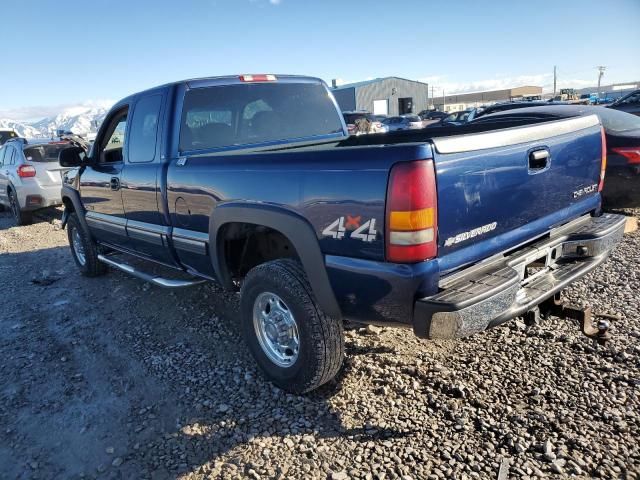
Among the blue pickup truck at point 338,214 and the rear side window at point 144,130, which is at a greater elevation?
the rear side window at point 144,130

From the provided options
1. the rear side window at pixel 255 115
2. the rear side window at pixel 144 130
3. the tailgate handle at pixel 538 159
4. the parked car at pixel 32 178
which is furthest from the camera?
the parked car at pixel 32 178

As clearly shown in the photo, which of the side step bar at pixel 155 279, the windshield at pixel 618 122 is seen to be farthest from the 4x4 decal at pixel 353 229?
the windshield at pixel 618 122

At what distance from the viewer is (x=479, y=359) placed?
313 cm

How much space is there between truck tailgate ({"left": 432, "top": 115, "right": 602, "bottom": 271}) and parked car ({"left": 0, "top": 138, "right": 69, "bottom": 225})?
8.75 metres

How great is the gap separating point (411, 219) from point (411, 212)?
1.2 inches

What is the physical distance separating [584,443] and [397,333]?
151 centimetres

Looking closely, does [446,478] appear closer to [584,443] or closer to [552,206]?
[584,443]

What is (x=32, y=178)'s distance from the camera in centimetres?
908

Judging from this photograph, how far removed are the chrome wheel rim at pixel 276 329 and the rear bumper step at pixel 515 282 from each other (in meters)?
0.93

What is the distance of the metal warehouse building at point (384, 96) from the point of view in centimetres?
4622

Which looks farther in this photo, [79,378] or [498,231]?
[79,378]

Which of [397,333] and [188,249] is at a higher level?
[188,249]

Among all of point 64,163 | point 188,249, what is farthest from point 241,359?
point 64,163

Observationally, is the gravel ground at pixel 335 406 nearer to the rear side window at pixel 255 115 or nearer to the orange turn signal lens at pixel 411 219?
the orange turn signal lens at pixel 411 219
